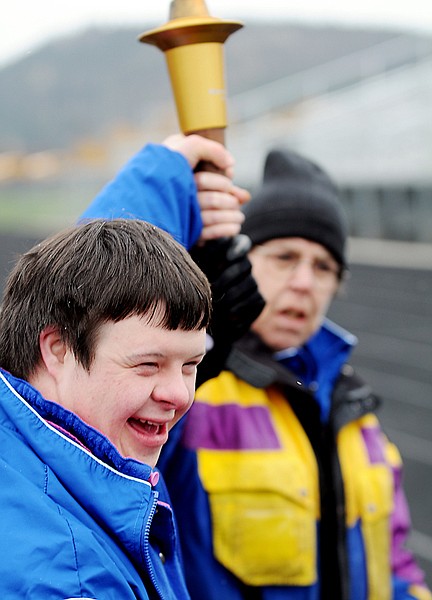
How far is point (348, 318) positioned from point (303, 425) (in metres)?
10.9

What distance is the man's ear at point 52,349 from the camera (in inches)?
50.0

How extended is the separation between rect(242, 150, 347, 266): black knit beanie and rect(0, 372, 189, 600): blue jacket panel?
137 centimetres

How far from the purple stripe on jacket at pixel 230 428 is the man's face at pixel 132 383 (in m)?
0.90

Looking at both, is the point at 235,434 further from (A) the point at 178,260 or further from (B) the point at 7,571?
(B) the point at 7,571

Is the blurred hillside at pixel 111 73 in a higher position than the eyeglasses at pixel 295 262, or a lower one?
lower

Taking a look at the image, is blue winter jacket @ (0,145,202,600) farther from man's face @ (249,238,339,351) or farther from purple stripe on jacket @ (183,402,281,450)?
man's face @ (249,238,339,351)

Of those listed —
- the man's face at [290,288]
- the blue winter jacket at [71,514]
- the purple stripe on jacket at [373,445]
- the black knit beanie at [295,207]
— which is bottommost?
the purple stripe on jacket at [373,445]

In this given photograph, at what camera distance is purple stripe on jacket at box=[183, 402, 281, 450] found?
223 cm

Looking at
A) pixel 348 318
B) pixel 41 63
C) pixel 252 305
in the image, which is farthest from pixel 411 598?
pixel 41 63

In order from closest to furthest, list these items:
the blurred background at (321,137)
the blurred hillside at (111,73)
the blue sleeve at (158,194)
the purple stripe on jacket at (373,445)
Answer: the blue sleeve at (158,194) < the purple stripe on jacket at (373,445) < the blurred background at (321,137) < the blurred hillside at (111,73)

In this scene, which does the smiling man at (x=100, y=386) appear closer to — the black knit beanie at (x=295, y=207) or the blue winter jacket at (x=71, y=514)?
the blue winter jacket at (x=71, y=514)

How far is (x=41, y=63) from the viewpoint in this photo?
4788 centimetres

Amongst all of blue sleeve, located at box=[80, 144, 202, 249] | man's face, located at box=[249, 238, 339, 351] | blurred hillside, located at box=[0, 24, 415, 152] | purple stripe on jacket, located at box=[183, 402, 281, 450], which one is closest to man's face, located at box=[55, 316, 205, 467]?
blue sleeve, located at box=[80, 144, 202, 249]

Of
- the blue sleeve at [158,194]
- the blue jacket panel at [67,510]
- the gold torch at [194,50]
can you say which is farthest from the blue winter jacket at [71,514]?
the gold torch at [194,50]
